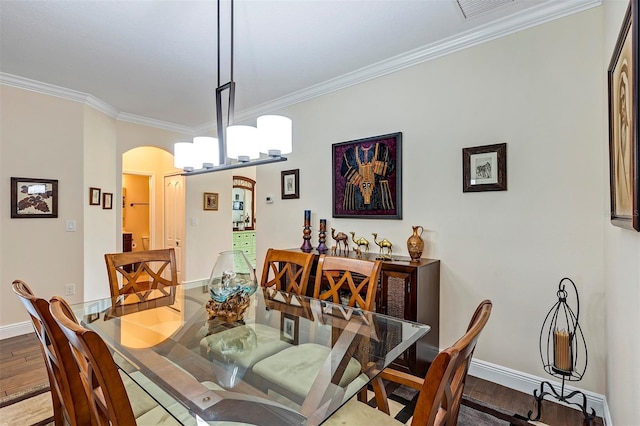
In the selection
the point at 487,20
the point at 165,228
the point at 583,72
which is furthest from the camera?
the point at 165,228

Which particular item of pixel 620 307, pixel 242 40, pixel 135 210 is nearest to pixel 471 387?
pixel 620 307

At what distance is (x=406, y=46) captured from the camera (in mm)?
2621

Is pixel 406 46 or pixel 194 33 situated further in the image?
pixel 406 46

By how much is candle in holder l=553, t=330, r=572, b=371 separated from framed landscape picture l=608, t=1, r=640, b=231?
2.57 ft

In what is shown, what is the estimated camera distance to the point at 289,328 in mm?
1816

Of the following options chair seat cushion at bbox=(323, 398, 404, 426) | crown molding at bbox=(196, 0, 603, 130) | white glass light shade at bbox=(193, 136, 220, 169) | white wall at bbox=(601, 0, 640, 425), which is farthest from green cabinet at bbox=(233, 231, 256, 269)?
white wall at bbox=(601, 0, 640, 425)

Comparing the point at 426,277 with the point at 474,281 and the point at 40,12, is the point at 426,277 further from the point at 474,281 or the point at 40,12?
the point at 40,12

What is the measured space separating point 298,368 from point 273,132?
120 cm

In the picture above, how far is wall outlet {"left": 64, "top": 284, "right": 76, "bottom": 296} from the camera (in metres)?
3.64

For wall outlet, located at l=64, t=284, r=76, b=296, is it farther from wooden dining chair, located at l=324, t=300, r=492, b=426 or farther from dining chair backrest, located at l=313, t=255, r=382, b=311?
wooden dining chair, located at l=324, t=300, r=492, b=426

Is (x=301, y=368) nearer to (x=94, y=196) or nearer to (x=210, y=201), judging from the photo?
(x=94, y=196)

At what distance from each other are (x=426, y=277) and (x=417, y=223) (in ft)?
1.68

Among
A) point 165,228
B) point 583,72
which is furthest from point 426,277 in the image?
point 165,228

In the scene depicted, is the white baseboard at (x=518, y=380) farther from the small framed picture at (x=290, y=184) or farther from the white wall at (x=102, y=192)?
the white wall at (x=102, y=192)
